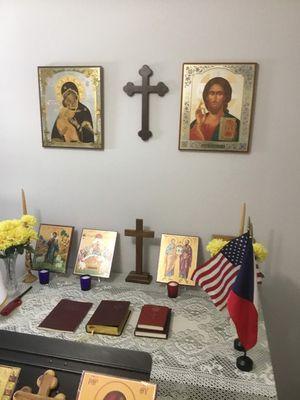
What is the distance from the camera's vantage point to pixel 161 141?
5.20ft

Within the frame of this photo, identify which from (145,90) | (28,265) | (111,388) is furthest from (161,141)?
(111,388)

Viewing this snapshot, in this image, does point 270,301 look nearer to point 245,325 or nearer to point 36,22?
point 245,325

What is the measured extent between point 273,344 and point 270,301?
0.26 metres

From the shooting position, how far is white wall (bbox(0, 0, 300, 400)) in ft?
4.68

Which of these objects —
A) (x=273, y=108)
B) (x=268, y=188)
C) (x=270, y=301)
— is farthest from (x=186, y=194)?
(x=270, y=301)

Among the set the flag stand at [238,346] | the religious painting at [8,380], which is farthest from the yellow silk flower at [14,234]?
the flag stand at [238,346]

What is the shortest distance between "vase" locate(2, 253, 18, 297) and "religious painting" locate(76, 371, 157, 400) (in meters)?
0.76

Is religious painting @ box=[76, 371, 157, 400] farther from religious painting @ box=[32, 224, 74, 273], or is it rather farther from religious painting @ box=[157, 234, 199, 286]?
religious painting @ box=[32, 224, 74, 273]

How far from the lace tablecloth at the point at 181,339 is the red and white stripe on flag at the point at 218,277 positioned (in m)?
0.15

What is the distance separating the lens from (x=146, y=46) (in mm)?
1501

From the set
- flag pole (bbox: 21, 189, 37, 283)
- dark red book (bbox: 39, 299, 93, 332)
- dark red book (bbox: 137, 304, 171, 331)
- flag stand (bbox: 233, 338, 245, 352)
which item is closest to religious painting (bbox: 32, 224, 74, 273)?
flag pole (bbox: 21, 189, 37, 283)

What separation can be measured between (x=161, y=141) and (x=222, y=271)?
699 mm

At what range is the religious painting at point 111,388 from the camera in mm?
A: 871

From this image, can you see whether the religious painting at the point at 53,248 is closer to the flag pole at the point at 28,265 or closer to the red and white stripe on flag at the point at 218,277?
the flag pole at the point at 28,265
